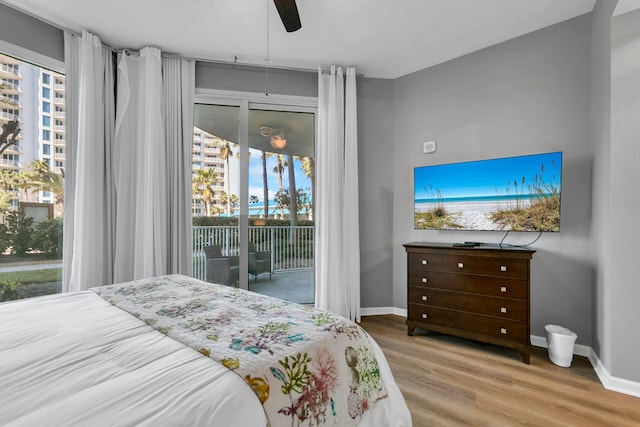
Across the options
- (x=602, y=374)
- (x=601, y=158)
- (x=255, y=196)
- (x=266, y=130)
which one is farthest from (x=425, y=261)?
(x=266, y=130)

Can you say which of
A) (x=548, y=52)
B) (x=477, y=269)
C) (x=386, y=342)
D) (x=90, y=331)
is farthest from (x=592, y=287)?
(x=90, y=331)

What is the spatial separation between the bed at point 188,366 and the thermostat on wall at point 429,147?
256 centimetres

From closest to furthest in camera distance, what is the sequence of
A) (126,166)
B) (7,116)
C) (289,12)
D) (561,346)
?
(289,12), (561,346), (7,116), (126,166)

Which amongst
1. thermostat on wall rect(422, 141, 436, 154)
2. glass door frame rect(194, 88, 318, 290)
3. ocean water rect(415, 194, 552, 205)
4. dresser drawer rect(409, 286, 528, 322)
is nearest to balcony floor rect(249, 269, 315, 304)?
glass door frame rect(194, 88, 318, 290)

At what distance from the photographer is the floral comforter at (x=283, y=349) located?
3.07ft

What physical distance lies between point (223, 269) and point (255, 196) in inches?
35.2

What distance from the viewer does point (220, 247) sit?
11.5 ft

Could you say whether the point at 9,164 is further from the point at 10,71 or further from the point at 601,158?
the point at 601,158

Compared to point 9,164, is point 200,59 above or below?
above

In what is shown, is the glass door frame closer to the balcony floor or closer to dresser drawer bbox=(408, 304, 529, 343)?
the balcony floor

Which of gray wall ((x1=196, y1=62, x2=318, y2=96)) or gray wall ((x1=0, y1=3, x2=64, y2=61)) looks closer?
gray wall ((x1=0, y1=3, x2=64, y2=61))

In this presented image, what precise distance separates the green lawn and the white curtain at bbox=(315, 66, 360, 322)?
2436 mm

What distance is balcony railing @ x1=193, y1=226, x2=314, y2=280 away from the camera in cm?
344

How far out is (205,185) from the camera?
11.3 feet
